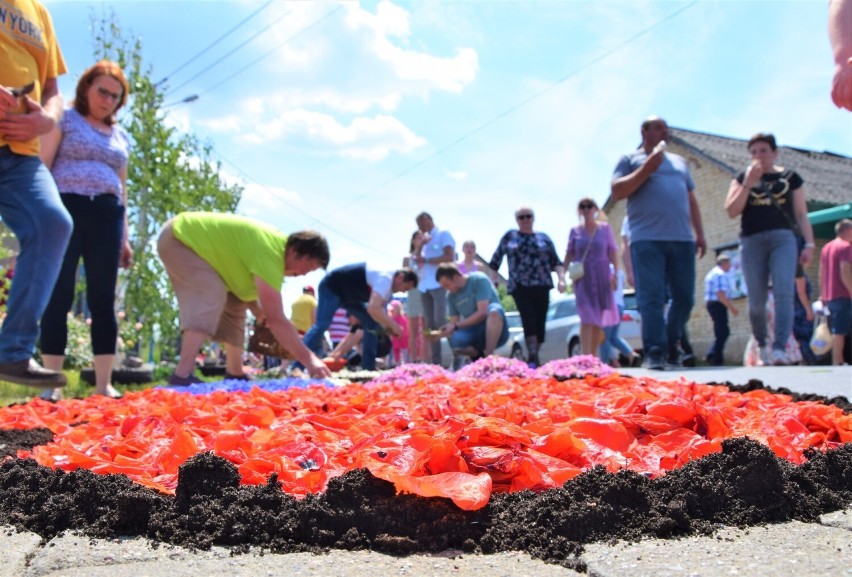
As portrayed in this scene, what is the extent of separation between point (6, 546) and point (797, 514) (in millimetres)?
1584

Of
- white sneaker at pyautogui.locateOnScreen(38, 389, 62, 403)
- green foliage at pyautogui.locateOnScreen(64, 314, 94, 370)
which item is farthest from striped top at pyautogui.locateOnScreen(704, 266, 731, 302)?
green foliage at pyautogui.locateOnScreen(64, 314, 94, 370)

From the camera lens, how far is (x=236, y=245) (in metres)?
5.63

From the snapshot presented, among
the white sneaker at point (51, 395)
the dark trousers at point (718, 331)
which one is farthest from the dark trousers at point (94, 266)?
the dark trousers at point (718, 331)

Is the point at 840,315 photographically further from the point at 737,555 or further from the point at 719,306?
the point at 737,555

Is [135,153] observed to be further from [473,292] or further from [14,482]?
[14,482]

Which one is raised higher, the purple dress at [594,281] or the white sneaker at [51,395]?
the purple dress at [594,281]

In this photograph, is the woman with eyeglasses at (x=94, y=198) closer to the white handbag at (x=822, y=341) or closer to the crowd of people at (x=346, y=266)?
the crowd of people at (x=346, y=266)

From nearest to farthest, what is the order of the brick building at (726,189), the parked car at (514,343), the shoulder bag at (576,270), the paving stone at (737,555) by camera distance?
the paving stone at (737,555), the shoulder bag at (576,270), the parked car at (514,343), the brick building at (726,189)

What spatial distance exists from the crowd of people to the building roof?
31.7 ft

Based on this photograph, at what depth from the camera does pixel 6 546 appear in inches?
57.9

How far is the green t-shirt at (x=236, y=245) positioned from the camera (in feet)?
17.9

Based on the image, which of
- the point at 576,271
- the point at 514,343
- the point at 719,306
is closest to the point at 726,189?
the point at 514,343

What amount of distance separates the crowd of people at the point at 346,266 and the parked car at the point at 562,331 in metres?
3.12

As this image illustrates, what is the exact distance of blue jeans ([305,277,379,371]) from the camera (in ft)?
28.7
